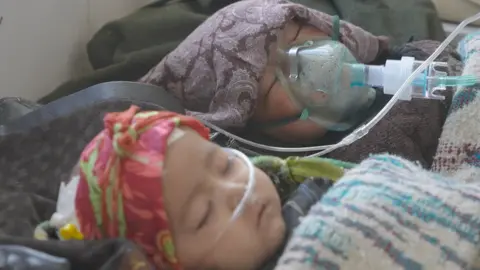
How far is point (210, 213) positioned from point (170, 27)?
2.53ft

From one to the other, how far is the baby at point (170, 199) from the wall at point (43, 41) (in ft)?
1.66

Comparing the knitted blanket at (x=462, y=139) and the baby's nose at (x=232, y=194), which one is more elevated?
the baby's nose at (x=232, y=194)

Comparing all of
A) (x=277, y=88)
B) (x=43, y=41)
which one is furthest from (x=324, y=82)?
(x=43, y=41)

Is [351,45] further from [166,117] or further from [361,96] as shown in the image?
[166,117]

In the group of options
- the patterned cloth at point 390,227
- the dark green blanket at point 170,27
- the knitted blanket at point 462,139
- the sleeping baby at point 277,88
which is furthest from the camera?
the dark green blanket at point 170,27

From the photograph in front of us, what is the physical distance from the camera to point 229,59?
3.74ft

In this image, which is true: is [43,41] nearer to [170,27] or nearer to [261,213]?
[170,27]

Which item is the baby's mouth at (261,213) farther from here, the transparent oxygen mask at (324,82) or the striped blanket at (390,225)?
the transparent oxygen mask at (324,82)

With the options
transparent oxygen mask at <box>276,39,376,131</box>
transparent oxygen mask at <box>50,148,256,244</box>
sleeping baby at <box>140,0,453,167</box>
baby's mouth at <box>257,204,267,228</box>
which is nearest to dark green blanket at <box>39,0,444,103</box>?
sleeping baby at <box>140,0,453,167</box>

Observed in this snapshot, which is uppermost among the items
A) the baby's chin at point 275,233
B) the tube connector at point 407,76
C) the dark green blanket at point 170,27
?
the tube connector at point 407,76

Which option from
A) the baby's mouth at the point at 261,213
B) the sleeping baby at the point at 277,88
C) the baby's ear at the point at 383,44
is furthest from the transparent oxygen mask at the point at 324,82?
the baby's mouth at the point at 261,213

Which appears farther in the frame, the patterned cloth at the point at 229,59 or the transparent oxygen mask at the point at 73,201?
the patterned cloth at the point at 229,59

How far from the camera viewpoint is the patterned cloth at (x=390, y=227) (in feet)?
2.32

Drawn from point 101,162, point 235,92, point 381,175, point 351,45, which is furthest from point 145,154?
point 351,45
